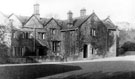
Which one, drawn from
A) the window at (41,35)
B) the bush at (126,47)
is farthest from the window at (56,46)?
the bush at (126,47)

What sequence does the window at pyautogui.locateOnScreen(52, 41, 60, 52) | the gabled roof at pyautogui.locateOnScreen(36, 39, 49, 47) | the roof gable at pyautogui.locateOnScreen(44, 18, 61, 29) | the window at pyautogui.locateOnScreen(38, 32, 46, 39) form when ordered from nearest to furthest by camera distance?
the gabled roof at pyautogui.locateOnScreen(36, 39, 49, 47) → the window at pyautogui.locateOnScreen(38, 32, 46, 39) → the window at pyautogui.locateOnScreen(52, 41, 60, 52) → the roof gable at pyautogui.locateOnScreen(44, 18, 61, 29)

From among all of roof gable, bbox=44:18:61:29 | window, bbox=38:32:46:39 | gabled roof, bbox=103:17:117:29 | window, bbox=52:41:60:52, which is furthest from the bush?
window, bbox=38:32:46:39

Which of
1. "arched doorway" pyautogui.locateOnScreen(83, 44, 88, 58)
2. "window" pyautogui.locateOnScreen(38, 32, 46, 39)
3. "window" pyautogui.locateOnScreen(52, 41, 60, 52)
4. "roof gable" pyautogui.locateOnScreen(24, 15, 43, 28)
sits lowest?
"arched doorway" pyautogui.locateOnScreen(83, 44, 88, 58)

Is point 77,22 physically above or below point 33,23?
above

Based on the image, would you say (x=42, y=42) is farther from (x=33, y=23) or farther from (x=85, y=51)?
(x=85, y=51)

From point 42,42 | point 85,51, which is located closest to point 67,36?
point 85,51

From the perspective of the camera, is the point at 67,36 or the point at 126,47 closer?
the point at 126,47

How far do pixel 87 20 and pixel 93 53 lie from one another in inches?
157

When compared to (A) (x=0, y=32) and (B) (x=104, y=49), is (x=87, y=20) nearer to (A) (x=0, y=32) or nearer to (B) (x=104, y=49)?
(B) (x=104, y=49)

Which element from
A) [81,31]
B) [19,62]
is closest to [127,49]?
[81,31]

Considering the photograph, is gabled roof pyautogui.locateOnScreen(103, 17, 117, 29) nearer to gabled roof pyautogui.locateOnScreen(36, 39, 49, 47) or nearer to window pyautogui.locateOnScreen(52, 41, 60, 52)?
window pyautogui.locateOnScreen(52, 41, 60, 52)

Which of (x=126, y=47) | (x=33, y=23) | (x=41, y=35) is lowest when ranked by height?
(x=126, y=47)

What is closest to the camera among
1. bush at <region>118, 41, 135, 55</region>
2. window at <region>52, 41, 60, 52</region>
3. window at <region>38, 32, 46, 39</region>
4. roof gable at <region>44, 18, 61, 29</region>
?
bush at <region>118, 41, 135, 55</region>

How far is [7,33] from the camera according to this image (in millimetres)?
20188
